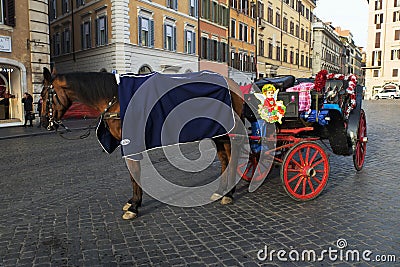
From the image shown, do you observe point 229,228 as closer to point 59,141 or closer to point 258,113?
point 258,113

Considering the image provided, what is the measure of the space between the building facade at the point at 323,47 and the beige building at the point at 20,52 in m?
49.8

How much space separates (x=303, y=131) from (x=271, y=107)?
85cm

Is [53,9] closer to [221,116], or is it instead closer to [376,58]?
[221,116]

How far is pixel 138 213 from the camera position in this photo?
452 cm

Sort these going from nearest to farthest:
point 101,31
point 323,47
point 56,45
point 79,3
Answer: point 101,31
point 79,3
point 56,45
point 323,47

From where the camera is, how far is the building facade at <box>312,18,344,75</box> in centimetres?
6184

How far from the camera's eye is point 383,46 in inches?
2539

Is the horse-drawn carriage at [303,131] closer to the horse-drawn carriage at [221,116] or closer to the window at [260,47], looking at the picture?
the horse-drawn carriage at [221,116]

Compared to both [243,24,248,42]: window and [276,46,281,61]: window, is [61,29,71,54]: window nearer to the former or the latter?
[243,24,248,42]: window

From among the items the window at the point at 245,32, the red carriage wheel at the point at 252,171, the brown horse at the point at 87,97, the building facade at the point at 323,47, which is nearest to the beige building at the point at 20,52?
the brown horse at the point at 87,97

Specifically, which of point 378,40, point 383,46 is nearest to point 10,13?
point 383,46

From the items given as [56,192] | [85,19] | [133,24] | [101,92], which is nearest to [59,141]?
[56,192]

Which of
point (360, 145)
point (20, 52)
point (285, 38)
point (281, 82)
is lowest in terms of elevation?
point (360, 145)

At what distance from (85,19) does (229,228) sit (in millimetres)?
23446
